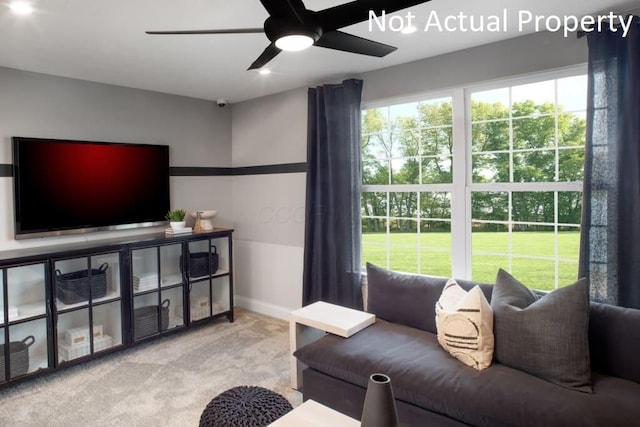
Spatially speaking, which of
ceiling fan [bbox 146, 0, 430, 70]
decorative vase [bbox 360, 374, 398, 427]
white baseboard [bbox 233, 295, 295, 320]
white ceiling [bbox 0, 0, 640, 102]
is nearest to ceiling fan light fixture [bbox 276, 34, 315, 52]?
ceiling fan [bbox 146, 0, 430, 70]

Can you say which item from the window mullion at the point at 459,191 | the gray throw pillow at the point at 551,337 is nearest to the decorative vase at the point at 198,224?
the window mullion at the point at 459,191

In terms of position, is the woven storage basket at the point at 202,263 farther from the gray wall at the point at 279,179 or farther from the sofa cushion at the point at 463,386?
the sofa cushion at the point at 463,386

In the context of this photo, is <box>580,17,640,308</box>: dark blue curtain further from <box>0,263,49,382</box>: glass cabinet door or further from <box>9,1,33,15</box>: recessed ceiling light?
<box>0,263,49,382</box>: glass cabinet door

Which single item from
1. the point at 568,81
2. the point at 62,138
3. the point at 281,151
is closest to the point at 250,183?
the point at 281,151

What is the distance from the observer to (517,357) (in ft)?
6.65

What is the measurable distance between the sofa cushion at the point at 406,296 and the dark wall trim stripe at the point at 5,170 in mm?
2922

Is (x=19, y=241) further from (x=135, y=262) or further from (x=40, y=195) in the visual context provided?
(x=135, y=262)

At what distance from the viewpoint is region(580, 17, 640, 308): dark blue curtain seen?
2213mm

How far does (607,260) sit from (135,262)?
3.53 m

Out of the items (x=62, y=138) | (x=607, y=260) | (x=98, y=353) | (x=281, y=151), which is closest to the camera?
(x=607, y=260)

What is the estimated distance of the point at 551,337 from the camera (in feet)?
6.37

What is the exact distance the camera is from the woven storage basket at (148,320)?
3.39m

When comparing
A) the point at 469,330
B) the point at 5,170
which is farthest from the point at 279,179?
the point at 469,330

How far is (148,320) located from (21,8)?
8.04 ft
